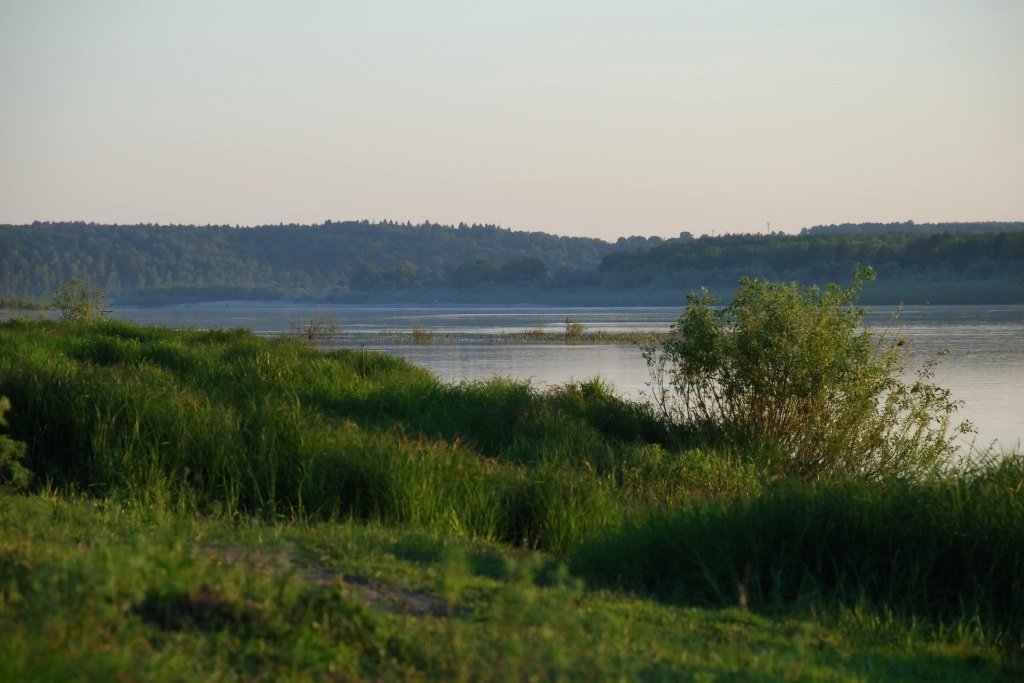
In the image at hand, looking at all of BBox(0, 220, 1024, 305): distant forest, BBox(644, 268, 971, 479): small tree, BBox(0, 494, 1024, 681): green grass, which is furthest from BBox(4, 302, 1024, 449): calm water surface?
BBox(0, 220, 1024, 305): distant forest

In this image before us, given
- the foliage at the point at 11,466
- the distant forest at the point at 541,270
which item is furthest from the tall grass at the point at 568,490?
the distant forest at the point at 541,270

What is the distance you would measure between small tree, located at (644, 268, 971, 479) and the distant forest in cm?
6793

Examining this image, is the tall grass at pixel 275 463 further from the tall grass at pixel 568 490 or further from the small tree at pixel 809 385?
the small tree at pixel 809 385

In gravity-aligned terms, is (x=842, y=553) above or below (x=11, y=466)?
below

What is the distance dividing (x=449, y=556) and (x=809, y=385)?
1077 cm

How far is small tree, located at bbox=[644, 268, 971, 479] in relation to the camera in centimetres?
1614

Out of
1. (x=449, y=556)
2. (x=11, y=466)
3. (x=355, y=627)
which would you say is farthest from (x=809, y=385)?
(x=355, y=627)

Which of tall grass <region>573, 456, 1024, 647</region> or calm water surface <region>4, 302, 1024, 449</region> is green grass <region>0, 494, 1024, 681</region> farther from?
calm water surface <region>4, 302, 1024, 449</region>

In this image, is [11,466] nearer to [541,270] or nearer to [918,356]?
[918,356]

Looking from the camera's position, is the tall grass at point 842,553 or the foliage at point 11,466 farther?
the foliage at point 11,466

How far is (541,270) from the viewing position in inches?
6122

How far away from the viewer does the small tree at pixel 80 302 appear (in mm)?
33188

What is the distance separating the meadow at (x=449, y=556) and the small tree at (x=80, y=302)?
18537 millimetres

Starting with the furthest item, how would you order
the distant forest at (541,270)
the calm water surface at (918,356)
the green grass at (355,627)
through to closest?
the distant forest at (541,270) → the calm water surface at (918,356) → the green grass at (355,627)
